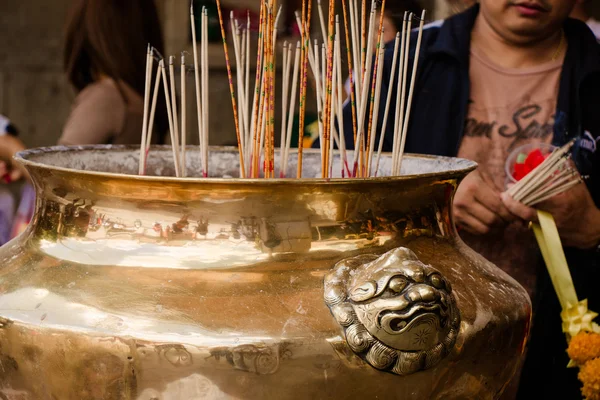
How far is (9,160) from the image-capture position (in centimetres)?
215

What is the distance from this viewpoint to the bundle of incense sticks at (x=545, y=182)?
1299 millimetres

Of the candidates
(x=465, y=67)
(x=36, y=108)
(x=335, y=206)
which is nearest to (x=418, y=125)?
(x=465, y=67)

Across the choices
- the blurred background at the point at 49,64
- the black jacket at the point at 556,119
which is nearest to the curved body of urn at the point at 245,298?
the black jacket at the point at 556,119

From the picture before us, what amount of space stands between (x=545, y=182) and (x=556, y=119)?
0.32 metres

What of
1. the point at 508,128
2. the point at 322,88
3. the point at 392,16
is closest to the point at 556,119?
the point at 508,128

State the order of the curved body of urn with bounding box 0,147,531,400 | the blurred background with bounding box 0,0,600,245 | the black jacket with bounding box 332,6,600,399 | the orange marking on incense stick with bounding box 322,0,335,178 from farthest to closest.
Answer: the blurred background with bounding box 0,0,600,245
the black jacket with bounding box 332,6,600,399
the orange marking on incense stick with bounding box 322,0,335,178
the curved body of urn with bounding box 0,147,531,400

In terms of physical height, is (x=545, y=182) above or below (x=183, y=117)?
below

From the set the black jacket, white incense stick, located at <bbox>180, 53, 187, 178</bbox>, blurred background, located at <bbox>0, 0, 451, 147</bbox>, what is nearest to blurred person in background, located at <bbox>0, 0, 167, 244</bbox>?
the black jacket

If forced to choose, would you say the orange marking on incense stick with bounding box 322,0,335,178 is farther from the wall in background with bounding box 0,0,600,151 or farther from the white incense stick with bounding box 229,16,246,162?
the wall in background with bounding box 0,0,600,151

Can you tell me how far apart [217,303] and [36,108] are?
3.81 metres

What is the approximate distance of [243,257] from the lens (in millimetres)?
794

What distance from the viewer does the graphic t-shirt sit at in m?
1.61

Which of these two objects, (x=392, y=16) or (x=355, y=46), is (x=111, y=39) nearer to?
(x=392, y=16)

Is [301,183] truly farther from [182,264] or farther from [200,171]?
[200,171]
